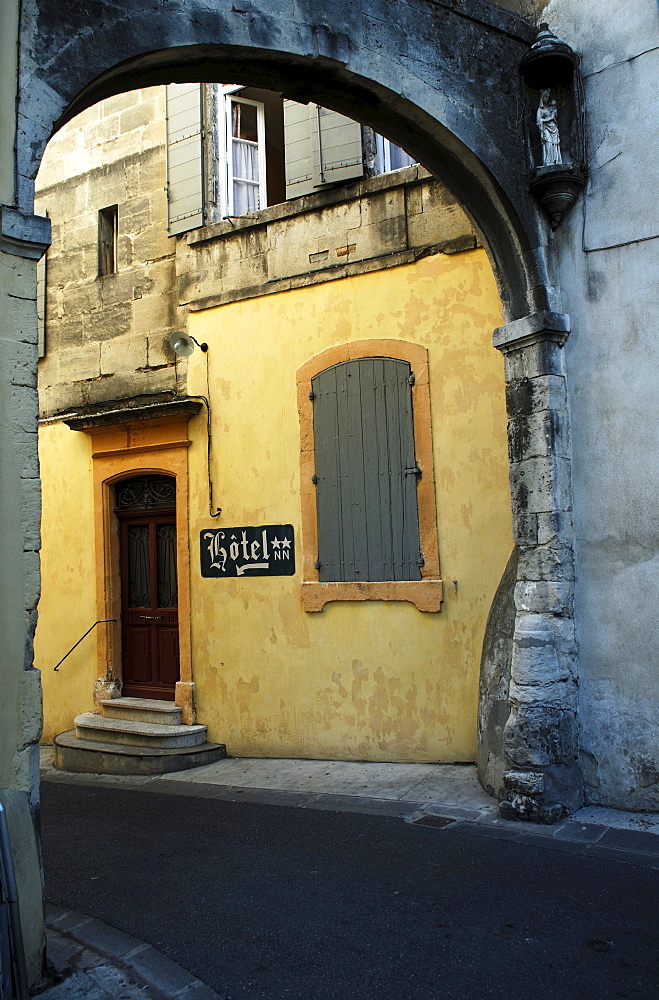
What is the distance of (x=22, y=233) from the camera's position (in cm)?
362

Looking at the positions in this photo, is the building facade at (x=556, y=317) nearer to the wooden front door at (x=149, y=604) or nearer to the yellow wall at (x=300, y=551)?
the yellow wall at (x=300, y=551)

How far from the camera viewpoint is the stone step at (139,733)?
758 centimetres

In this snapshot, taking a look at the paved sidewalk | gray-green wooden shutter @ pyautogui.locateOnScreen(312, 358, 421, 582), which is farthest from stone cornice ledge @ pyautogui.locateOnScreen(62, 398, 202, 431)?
the paved sidewalk

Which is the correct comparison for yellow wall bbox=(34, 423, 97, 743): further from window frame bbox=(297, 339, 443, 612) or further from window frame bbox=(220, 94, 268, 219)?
window frame bbox=(220, 94, 268, 219)

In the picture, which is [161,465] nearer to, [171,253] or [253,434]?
[253,434]

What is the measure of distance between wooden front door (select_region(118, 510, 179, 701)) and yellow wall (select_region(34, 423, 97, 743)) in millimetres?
335

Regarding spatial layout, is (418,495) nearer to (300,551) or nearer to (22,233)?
(300,551)

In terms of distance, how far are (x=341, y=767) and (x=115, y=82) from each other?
5.21 metres

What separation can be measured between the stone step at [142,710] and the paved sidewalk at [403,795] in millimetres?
714

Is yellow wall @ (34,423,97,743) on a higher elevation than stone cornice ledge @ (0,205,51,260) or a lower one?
lower

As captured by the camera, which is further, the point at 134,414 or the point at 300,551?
the point at 134,414

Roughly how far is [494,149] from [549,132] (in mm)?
422

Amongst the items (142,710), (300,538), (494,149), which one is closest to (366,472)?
(300,538)

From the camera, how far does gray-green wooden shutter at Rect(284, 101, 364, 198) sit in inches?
286
